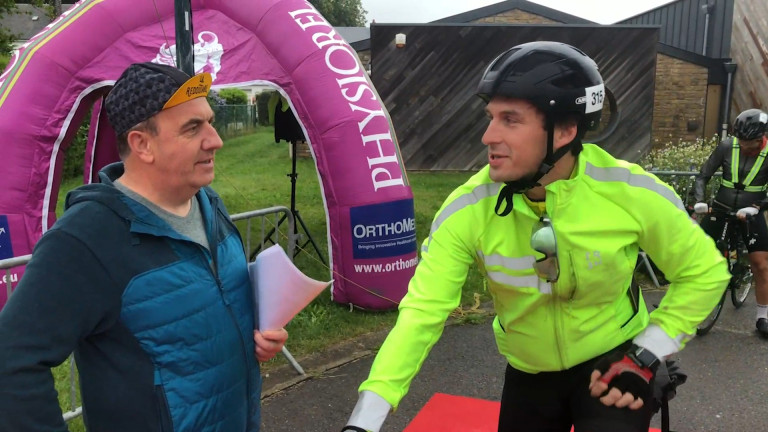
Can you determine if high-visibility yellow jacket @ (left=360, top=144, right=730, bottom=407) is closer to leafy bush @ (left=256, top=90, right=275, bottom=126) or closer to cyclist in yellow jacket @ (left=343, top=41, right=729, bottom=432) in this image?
cyclist in yellow jacket @ (left=343, top=41, right=729, bottom=432)

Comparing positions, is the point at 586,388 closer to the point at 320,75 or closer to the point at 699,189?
the point at 320,75

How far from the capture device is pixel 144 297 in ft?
5.98

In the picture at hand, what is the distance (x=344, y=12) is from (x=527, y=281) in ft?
251

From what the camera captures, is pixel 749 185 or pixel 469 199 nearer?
pixel 469 199

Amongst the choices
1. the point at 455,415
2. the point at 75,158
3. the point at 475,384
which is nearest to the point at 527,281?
the point at 455,415

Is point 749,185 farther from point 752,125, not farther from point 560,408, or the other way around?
point 560,408

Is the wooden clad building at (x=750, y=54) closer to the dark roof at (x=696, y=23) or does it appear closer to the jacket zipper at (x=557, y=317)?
the dark roof at (x=696, y=23)

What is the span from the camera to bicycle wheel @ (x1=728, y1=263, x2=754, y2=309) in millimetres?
7015

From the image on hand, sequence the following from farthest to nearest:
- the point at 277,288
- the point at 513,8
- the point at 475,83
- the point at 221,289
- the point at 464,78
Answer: the point at 513,8, the point at 475,83, the point at 464,78, the point at 277,288, the point at 221,289

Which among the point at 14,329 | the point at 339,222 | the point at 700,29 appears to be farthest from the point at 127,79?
the point at 700,29

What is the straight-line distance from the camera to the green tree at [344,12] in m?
69.4

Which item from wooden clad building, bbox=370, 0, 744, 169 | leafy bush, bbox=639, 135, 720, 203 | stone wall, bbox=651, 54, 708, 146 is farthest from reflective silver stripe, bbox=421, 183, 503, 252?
stone wall, bbox=651, 54, 708, 146

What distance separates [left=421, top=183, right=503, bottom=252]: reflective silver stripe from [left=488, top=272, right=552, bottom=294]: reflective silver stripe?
26 cm

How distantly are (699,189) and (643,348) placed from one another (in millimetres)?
5405
